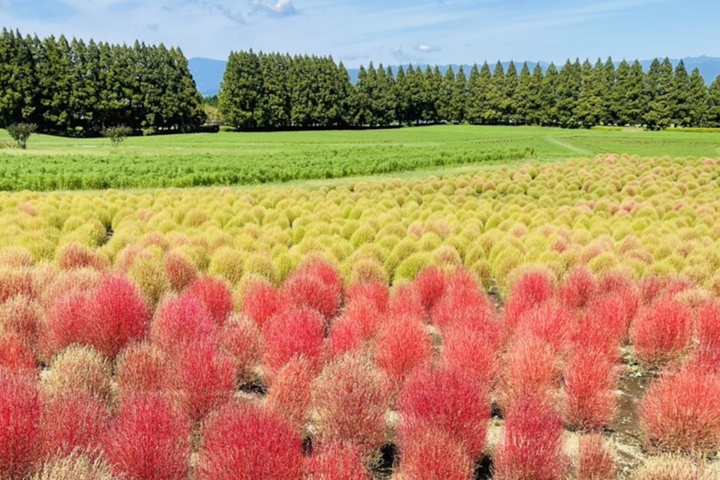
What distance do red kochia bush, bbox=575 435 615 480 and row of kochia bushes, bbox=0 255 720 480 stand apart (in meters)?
0.02

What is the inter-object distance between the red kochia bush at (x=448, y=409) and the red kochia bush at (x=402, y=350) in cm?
72

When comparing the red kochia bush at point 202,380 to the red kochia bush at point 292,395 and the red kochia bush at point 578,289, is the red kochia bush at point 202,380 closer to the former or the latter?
the red kochia bush at point 292,395

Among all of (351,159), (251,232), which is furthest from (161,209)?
(351,159)

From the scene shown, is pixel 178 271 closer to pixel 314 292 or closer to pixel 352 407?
pixel 314 292

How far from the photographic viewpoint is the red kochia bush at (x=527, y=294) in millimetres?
7175

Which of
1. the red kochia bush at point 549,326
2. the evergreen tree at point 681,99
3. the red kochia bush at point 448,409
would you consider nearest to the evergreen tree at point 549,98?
the evergreen tree at point 681,99

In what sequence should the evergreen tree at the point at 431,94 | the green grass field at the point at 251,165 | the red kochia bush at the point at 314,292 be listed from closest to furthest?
the red kochia bush at the point at 314,292 → the green grass field at the point at 251,165 → the evergreen tree at the point at 431,94

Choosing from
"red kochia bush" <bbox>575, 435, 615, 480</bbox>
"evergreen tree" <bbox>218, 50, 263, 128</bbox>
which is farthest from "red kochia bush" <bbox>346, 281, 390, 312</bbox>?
"evergreen tree" <bbox>218, 50, 263, 128</bbox>

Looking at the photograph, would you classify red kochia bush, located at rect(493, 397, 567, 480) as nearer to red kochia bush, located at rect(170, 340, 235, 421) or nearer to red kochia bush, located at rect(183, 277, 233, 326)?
red kochia bush, located at rect(170, 340, 235, 421)

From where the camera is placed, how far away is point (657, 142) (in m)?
49.0

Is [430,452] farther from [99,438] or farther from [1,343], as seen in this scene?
[1,343]

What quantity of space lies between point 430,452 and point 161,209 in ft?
42.8

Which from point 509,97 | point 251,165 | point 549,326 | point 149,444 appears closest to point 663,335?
point 549,326

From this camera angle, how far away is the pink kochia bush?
591cm
